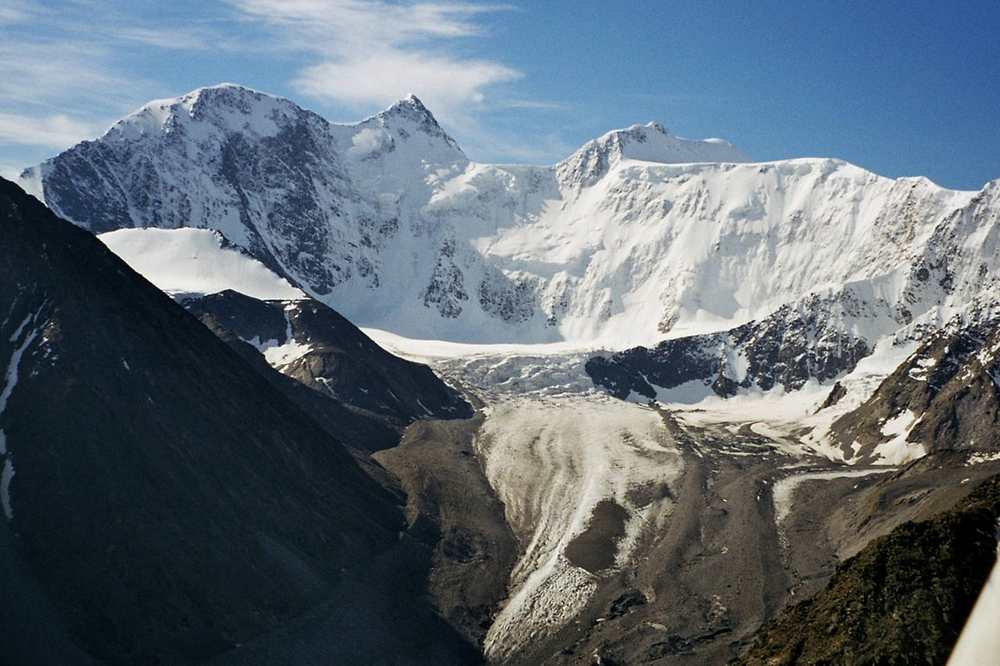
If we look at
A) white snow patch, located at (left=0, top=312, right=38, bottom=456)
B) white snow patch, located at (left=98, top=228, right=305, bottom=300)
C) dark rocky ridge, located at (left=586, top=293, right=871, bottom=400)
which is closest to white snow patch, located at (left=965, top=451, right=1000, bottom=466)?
dark rocky ridge, located at (left=586, top=293, right=871, bottom=400)

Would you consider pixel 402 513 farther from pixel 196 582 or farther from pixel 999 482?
pixel 999 482

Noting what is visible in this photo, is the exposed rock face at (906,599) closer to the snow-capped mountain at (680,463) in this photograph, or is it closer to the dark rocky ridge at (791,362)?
the snow-capped mountain at (680,463)

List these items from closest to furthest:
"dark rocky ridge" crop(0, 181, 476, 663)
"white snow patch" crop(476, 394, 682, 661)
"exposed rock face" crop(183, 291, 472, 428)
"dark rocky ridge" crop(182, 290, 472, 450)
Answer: "dark rocky ridge" crop(0, 181, 476, 663) → "white snow patch" crop(476, 394, 682, 661) → "dark rocky ridge" crop(182, 290, 472, 450) → "exposed rock face" crop(183, 291, 472, 428)

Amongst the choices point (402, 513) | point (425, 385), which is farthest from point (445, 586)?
point (425, 385)

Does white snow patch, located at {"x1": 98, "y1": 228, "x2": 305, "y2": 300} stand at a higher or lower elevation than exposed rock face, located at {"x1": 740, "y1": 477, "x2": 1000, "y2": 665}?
higher

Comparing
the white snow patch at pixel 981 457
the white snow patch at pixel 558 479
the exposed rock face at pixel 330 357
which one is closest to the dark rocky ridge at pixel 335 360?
the exposed rock face at pixel 330 357

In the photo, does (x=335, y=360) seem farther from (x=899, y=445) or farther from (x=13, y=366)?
(x=13, y=366)

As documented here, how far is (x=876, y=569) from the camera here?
1700 inches

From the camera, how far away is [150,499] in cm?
6594

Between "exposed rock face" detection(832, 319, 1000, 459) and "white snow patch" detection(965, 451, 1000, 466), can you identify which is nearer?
"white snow patch" detection(965, 451, 1000, 466)

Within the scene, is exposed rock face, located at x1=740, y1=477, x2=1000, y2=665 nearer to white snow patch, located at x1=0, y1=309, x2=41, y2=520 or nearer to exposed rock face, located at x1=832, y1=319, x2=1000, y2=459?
white snow patch, located at x1=0, y1=309, x2=41, y2=520

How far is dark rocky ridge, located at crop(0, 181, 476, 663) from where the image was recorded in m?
57.7

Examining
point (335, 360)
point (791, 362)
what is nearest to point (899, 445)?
point (791, 362)

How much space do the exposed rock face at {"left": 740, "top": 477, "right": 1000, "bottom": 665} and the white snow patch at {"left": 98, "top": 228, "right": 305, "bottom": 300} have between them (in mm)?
140544
